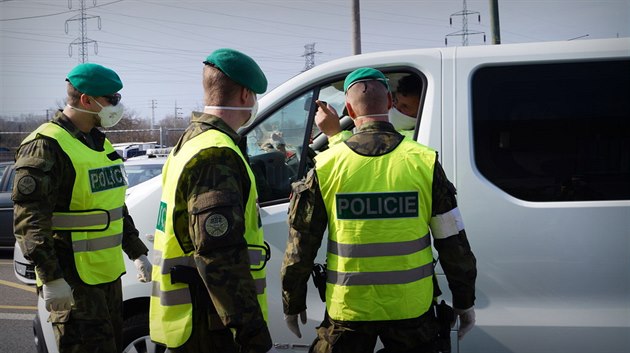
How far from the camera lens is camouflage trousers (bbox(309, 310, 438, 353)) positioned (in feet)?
7.89

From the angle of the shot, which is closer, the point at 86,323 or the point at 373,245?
the point at 373,245

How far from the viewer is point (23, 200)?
2793mm

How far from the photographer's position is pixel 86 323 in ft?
9.62

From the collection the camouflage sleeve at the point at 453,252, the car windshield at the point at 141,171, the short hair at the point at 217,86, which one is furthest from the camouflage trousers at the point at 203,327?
the car windshield at the point at 141,171

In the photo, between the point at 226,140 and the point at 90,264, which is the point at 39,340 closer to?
the point at 90,264

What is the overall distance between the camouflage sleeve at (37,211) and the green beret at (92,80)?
0.50m

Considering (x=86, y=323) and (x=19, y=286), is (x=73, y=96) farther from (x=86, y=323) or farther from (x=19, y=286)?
(x=19, y=286)

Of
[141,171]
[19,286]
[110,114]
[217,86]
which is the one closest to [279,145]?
[110,114]

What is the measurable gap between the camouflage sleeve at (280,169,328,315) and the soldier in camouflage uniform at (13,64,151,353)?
44.9 inches

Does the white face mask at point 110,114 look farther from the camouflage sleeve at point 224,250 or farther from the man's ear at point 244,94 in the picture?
the camouflage sleeve at point 224,250

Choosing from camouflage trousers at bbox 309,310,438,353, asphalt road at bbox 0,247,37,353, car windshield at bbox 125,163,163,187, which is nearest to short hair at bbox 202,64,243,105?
camouflage trousers at bbox 309,310,438,353

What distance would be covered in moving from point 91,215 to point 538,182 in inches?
90.6

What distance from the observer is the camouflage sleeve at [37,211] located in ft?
9.04

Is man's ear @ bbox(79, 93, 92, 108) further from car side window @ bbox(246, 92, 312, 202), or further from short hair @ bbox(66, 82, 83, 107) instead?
car side window @ bbox(246, 92, 312, 202)
